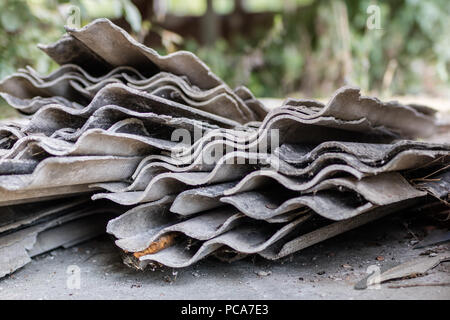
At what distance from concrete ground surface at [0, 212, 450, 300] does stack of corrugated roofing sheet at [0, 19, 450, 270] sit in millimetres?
113

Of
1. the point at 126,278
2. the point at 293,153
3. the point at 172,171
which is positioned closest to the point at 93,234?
the point at 126,278

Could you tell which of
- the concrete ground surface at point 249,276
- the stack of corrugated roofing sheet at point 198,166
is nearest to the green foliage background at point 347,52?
the stack of corrugated roofing sheet at point 198,166

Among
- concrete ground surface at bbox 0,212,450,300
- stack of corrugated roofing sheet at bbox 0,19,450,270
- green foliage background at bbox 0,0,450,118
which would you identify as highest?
green foliage background at bbox 0,0,450,118

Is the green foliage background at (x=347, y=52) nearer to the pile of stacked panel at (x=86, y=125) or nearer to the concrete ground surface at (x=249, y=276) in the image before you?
the pile of stacked panel at (x=86, y=125)

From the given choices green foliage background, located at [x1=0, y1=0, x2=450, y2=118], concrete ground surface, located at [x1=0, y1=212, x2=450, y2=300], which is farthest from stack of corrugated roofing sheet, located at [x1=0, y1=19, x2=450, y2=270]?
green foliage background, located at [x1=0, y1=0, x2=450, y2=118]

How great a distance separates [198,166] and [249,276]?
555mm

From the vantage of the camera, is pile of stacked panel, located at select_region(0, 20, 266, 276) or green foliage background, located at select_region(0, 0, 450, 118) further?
green foliage background, located at select_region(0, 0, 450, 118)

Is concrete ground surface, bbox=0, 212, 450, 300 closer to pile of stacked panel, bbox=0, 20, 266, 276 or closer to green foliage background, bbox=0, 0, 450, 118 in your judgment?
pile of stacked panel, bbox=0, 20, 266, 276

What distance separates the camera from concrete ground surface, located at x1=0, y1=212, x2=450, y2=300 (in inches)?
78.2

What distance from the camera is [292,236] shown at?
2252 mm

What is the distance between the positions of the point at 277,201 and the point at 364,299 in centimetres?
58

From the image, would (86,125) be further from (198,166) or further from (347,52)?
(347,52)

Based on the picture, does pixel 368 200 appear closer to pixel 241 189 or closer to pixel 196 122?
pixel 241 189

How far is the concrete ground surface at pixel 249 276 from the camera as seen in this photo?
6.52 feet
